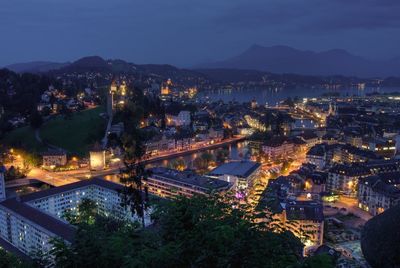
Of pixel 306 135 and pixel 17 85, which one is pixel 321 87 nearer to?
pixel 306 135

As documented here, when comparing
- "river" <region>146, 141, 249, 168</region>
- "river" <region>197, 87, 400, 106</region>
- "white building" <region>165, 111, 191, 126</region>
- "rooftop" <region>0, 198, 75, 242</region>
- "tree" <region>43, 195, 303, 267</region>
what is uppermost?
"tree" <region>43, 195, 303, 267</region>

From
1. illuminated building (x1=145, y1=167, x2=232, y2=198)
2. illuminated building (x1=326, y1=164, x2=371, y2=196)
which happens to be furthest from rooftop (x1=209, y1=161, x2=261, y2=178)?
illuminated building (x1=326, y1=164, x2=371, y2=196)

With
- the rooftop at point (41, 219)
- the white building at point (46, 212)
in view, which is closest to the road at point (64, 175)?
the white building at point (46, 212)

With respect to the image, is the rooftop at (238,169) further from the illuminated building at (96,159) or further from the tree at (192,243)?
the tree at (192,243)

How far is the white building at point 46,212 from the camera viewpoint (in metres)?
8.23

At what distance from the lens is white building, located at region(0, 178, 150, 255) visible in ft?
27.0

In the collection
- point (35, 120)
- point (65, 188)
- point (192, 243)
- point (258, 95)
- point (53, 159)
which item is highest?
point (192, 243)

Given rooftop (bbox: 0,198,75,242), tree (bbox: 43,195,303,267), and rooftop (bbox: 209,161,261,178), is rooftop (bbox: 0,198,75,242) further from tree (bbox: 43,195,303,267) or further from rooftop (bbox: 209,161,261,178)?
rooftop (bbox: 209,161,261,178)

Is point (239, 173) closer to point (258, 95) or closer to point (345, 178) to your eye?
point (345, 178)

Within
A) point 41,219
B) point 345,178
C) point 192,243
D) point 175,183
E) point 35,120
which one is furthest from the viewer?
point 35,120

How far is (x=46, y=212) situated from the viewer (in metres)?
9.37

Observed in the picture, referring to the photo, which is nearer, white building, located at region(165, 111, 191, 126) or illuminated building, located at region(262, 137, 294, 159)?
illuminated building, located at region(262, 137, 294, 159)

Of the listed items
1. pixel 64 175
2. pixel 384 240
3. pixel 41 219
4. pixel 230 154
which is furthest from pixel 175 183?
pixel 384 240

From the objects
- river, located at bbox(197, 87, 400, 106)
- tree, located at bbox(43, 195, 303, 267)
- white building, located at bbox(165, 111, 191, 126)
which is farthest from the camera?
river, located at bbox(197, 87, 400, 106)
